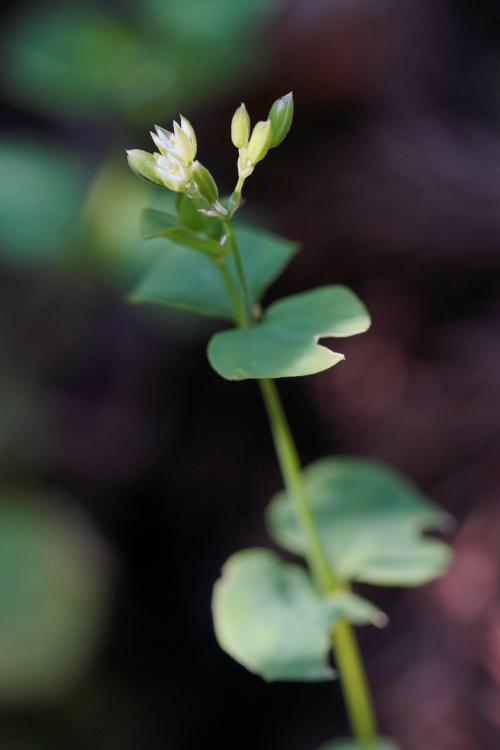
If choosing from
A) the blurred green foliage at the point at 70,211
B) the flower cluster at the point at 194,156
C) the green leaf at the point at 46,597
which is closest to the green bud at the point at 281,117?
the flower cluster at the point at 194,156

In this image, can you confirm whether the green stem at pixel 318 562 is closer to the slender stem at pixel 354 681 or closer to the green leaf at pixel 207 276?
the slender stem at pixel 354 681

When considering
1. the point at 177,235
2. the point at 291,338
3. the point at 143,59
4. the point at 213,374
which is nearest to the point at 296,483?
the point at 291,338

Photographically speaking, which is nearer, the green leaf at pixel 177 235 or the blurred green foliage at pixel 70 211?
the green leaf at pixel 177 235

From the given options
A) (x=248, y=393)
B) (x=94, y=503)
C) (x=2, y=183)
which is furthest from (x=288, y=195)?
(x=94, y=503)

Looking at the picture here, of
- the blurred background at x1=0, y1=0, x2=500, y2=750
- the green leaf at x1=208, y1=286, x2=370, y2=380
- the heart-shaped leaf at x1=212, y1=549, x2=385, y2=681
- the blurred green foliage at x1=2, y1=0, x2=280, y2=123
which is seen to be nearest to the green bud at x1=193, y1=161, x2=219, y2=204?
the green leaf at x1=208, y1=286, x2=370, y2=380

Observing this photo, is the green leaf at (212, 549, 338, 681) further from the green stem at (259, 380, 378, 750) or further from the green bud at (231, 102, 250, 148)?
the green bud at (231, 102, 250, 148)
